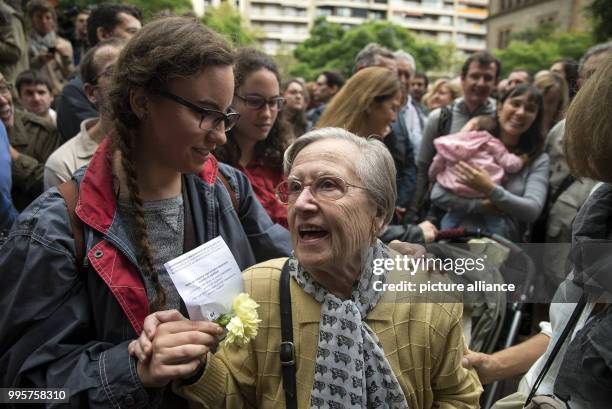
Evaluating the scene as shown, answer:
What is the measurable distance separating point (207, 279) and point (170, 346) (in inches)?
9.4

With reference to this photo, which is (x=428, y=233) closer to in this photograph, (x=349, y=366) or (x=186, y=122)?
(x=349, y=366)

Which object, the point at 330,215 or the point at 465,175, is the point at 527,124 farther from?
the point at 330,215

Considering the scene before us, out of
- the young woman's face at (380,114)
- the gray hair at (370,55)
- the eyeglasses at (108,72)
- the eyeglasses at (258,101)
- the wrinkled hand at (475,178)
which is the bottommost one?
the wrinkled hand at (475,178)

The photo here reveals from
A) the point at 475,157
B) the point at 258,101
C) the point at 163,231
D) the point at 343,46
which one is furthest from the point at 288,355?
the point at 343,46

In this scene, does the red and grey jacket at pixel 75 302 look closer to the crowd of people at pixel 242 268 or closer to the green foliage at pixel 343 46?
the crowd of people at pixel 242 268


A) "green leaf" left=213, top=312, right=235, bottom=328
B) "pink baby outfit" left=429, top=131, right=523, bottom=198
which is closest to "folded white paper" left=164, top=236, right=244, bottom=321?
"green leaf" left=213, top=312, right=235, bottom=328

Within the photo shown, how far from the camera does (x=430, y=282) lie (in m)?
1.95

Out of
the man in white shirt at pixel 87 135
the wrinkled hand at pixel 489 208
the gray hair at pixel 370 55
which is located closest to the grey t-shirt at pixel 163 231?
the man in white shirt at pixel 87 135

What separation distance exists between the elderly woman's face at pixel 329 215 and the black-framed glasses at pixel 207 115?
307 mm

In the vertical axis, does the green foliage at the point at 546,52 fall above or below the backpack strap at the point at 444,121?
above

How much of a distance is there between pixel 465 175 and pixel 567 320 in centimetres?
228

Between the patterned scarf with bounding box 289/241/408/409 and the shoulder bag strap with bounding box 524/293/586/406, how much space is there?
1.49ft

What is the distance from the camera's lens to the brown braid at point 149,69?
5.81 ft

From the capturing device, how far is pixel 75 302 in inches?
65.4
